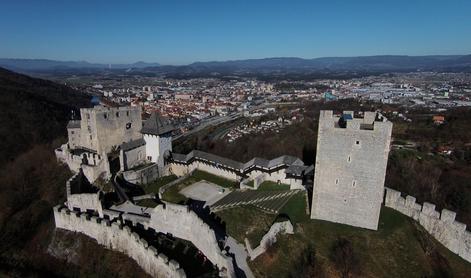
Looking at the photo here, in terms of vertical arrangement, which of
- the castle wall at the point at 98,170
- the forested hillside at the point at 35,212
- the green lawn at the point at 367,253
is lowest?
the forested hillside at the point at 35,212

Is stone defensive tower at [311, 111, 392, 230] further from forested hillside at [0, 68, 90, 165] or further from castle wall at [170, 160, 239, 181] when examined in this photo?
forested hillside at [0, 68, 90, 165]

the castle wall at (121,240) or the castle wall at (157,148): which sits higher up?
the castle wall at (157,148)

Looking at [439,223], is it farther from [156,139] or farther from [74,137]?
[74,137]

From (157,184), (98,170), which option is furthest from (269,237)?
(98,170)

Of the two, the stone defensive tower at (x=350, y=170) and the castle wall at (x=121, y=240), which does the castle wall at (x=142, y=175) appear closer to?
the castle wall at (x=121, y=240)

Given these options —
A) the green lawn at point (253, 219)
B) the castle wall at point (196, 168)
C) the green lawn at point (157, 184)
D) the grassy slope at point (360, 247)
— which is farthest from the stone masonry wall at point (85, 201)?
the castle wall at point (196, 168)

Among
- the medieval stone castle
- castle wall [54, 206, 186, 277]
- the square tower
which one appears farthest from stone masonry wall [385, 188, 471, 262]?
the square tower
